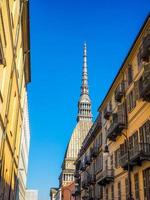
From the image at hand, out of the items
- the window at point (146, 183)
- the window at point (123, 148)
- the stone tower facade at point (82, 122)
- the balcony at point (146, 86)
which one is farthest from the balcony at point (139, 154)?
the stone tower facade at point (82, 122)

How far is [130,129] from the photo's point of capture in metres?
33.8

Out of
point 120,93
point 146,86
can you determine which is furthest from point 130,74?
point 146,86

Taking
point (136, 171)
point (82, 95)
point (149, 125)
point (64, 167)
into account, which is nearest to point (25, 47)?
point (149, 125)

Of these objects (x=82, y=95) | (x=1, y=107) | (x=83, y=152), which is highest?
(x=82, y=95)

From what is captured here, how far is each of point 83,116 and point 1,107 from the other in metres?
161

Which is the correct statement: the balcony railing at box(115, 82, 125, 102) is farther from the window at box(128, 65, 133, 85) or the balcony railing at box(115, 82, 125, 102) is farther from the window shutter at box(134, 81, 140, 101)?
the window shutter at box(134, 81, 140, 101)

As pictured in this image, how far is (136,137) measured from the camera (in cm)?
3178

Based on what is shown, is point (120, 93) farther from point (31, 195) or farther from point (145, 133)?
point (31, 195)

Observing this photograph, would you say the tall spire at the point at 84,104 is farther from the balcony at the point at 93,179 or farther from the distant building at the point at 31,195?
the balcony at the point at 93,179

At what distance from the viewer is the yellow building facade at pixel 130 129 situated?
2862cm

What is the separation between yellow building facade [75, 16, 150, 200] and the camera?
28.6 metres

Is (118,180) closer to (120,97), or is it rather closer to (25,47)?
(120,97)

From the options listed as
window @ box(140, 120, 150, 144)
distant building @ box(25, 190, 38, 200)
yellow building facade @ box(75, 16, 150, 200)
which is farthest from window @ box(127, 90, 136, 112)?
distant building @ box(25, 190, 38, 200)

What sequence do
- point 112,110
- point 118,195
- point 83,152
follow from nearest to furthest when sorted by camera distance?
point 118,195
point 112,110
point 83,152
